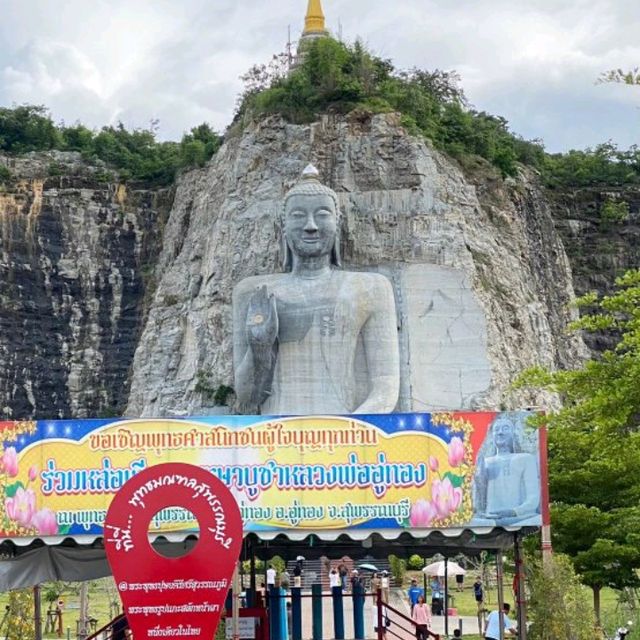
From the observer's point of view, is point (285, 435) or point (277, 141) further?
point (277, 141)

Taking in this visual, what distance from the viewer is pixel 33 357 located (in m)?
63.4

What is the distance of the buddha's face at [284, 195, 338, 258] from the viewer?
23.4 metres

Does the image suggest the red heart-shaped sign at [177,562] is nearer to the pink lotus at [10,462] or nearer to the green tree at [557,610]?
the pink lotus at [10,462]

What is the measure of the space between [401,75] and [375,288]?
33.8 metres

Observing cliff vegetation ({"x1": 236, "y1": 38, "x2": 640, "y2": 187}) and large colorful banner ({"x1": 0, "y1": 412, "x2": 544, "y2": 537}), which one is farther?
cliff vegetation ({"x1": 236, "y1": 38, "x2": 640, "y2": 187})

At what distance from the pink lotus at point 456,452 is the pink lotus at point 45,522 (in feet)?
13.7

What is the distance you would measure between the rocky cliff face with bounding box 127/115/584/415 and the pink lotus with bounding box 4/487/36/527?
30.4 m

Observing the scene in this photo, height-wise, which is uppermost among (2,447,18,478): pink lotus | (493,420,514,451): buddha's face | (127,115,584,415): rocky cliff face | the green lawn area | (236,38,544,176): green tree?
(236,38,544,176): green tree

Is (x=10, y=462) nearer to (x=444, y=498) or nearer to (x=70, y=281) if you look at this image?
(x=444, y=498)

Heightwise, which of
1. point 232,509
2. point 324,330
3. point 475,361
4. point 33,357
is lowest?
point 232,509

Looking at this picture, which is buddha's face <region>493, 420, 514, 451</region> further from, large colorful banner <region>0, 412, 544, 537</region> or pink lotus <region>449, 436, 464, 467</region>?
pink lotus <region>449, 436, 464, 467</region>

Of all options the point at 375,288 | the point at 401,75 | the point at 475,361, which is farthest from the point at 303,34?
the point at 375,288

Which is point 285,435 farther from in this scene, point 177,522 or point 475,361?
point 475,361

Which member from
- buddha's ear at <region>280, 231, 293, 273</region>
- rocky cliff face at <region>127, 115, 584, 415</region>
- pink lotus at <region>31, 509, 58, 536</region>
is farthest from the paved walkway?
rocky cliff face at <region>127, 115, 584, 415</region>
